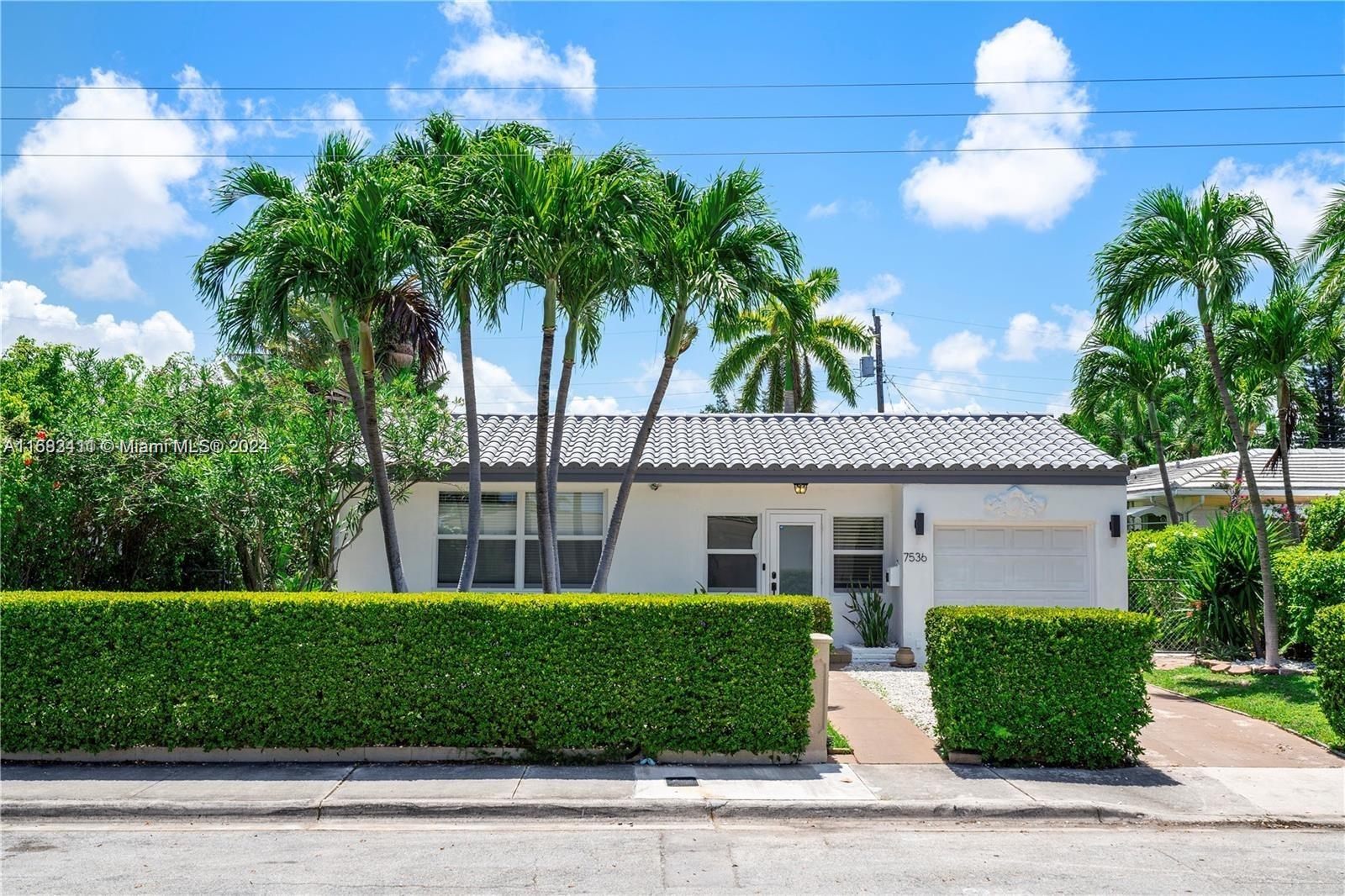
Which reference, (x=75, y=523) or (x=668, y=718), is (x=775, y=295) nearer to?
(x=668, y=718)

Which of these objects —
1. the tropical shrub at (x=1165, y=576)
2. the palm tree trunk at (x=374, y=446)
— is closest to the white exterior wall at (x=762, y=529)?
the tropical shrub at (x=1165, y=576)

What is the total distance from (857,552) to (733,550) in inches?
76.3

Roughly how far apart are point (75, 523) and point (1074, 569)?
43.8 feet

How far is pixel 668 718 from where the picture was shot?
8359 millimetres

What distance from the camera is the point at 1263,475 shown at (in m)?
24.1

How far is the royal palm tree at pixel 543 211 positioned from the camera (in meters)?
9.70

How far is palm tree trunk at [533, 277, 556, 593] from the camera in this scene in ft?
35.1

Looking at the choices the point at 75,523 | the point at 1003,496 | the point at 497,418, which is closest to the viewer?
the point at 75,523

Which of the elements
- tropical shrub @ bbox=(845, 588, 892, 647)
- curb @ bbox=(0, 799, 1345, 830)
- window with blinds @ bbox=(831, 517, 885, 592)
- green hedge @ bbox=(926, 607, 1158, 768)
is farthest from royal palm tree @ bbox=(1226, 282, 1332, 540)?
curb @ bbox=(0, 799, 1345, 830)

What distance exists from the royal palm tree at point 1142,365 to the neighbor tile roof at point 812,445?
632cm

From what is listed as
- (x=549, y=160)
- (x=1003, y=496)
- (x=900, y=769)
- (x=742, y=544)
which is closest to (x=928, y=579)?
(x=1003, y=496)

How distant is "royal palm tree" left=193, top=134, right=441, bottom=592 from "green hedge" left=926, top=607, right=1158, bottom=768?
20.0ft

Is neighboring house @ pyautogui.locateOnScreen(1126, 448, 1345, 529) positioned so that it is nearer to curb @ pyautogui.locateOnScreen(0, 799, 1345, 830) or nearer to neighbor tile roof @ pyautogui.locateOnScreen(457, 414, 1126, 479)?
neighbor tile roof @ pyautogui.locateOnScreen(457, 414, 1126, 479)

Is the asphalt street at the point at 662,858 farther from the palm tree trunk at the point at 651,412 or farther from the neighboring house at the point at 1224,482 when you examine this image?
the neighboring house at the point at 1224,482
